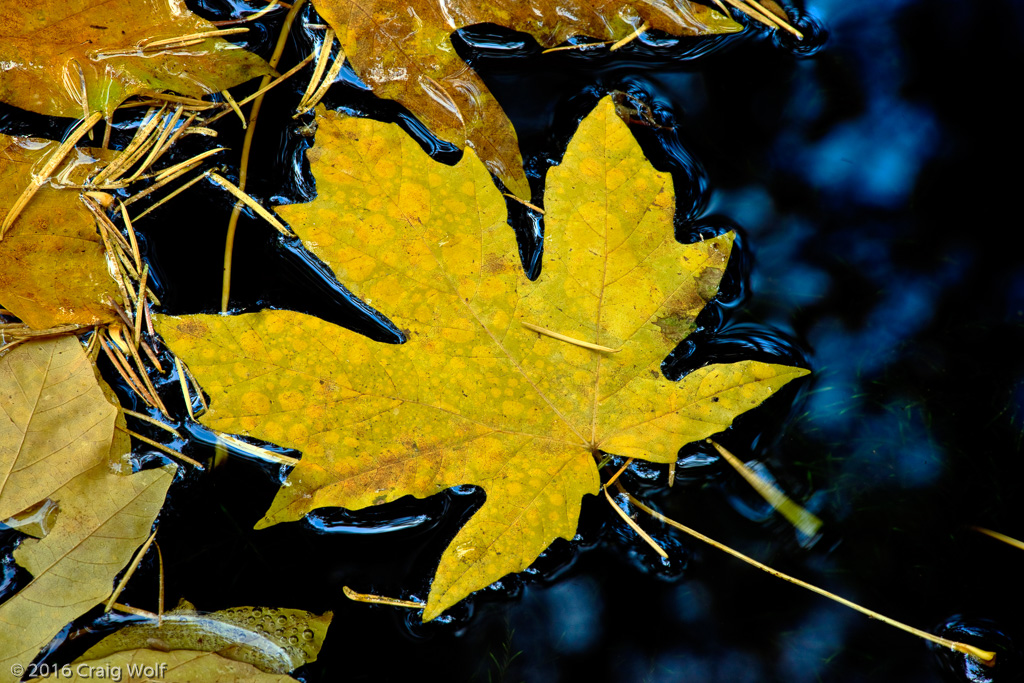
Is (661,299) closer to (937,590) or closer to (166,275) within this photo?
(937,590)

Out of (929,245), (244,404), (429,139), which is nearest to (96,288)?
(244,404)

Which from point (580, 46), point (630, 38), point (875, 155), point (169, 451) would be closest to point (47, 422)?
point (169, 451)

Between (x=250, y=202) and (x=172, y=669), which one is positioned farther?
(x=250, y=202)

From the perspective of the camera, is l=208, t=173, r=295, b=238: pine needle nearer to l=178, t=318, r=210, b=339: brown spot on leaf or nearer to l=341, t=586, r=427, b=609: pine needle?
l=178, t=318, r=210, b=339: brown spot on leaf

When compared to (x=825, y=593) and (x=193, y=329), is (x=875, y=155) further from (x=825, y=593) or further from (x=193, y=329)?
(x=193, y=329)

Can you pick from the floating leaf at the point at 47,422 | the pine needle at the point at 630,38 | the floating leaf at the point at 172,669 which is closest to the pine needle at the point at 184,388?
the floating leaf at the point at 47,422

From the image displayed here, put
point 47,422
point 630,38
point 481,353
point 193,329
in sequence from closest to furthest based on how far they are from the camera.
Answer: point 193,329 < point 481,353 < point 47,422 < point 630,38
